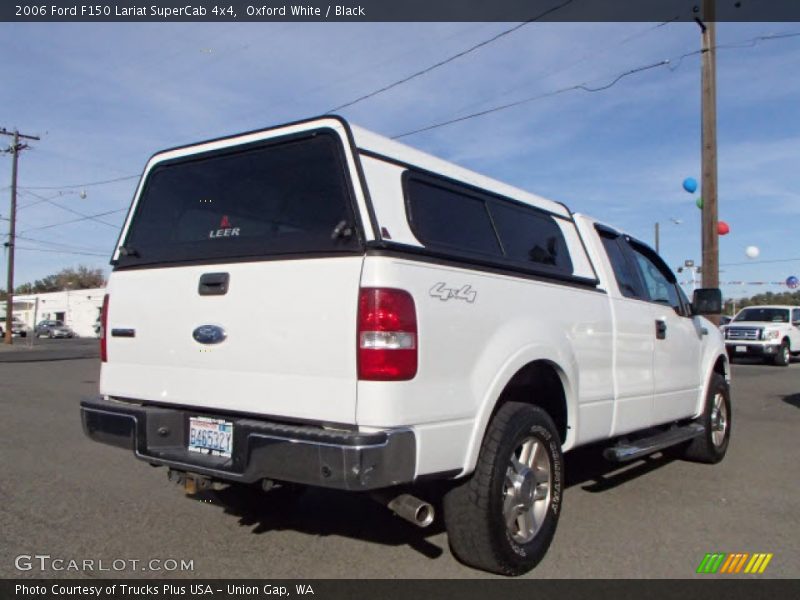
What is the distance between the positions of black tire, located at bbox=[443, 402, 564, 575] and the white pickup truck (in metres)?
0.01

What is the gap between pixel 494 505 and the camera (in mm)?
3424

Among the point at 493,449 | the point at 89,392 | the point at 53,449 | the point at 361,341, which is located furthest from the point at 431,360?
the point at 89,392

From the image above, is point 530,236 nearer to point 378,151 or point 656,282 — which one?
point 378,151

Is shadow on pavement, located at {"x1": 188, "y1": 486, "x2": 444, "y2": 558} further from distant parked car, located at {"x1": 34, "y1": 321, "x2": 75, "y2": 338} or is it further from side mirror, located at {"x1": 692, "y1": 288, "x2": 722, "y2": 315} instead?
distant parked car, located at {"x1": 34, "y1": 321, "x2": 75, "y2": 338}

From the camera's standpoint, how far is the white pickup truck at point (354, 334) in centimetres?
304

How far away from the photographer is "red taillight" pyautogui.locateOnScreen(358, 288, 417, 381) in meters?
2.97

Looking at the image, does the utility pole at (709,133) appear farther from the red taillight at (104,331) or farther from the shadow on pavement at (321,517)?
the red taillight at (104,331)

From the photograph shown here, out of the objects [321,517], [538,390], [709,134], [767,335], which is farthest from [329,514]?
[767,335]

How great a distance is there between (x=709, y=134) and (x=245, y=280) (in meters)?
12.7

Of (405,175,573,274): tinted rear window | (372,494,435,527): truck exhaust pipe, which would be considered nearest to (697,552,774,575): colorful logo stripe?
(372,494,435,527): truck exhaust pipe

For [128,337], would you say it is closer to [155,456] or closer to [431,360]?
[155,456]

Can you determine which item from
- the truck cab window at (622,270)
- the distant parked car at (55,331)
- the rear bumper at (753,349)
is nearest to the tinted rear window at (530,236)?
the truck cab window at (622,270)
